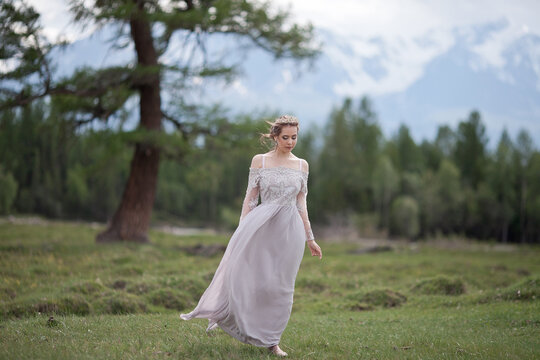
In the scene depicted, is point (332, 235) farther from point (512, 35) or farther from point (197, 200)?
point (512, 35)

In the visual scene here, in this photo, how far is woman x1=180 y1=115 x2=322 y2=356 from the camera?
4.95 meters

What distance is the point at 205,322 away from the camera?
671 cm

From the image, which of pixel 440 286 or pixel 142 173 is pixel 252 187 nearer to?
pixel 440 286

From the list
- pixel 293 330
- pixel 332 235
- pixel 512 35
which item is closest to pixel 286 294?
pixel 293 330

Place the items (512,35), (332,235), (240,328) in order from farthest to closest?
(512,35) → (332,235) → (240,328)

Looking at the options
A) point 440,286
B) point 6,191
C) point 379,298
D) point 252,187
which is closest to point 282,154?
point 252,187

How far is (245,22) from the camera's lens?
16.0 meters

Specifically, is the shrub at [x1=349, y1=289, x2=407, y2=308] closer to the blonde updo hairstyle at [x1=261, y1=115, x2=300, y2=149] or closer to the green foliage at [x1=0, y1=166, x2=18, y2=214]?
the blonde updo hairstyle at [x1=261, y1=115, x2=300, y2=149]

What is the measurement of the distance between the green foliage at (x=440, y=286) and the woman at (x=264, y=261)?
552cm

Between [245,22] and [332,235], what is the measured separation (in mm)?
20973

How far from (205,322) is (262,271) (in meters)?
2.05

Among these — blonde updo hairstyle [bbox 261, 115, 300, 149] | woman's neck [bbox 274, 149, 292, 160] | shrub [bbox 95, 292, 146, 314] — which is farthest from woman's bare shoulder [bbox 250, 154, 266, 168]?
shrub [bbox 95, 292, 146, 314]

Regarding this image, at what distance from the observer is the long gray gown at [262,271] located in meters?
4.94

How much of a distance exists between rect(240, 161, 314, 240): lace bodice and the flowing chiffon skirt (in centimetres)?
12
